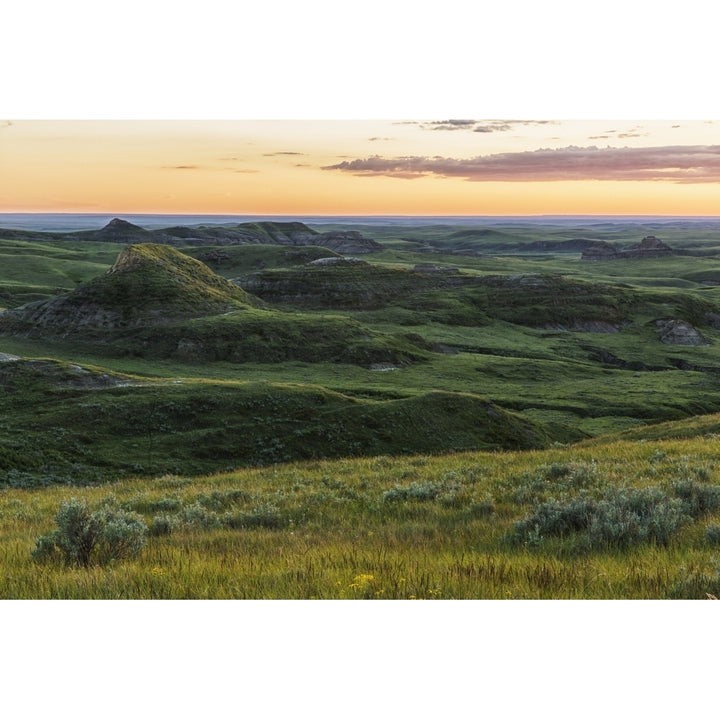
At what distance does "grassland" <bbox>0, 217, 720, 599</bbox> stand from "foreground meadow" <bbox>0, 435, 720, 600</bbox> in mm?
41

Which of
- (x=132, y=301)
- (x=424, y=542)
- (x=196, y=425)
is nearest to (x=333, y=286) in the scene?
(x=132, y=301)

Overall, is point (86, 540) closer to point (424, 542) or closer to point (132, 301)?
point (424, 542)

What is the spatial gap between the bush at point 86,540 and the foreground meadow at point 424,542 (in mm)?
160

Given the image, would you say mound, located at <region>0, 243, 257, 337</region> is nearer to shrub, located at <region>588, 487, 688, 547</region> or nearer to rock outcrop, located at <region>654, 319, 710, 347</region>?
rock outcrop, located at <region>654, 319, 710, 347</region>

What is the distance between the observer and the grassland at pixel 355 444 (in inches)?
273

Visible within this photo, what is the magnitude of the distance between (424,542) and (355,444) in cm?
3228

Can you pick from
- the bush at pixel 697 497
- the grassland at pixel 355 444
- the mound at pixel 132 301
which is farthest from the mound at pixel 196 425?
the mound at pixel 132 301

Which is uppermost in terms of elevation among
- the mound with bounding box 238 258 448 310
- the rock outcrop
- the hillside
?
the mound with bounding box 238 258 448 310

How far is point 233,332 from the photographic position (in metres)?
94.9

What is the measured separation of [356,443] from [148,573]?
34.1m

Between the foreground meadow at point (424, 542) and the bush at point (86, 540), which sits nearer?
the foreground meadow at point (424, 542)

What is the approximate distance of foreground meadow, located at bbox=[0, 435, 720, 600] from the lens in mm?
6359

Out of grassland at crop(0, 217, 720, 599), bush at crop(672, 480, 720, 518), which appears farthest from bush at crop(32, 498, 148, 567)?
bush at crop(672, 480, 720, 518)

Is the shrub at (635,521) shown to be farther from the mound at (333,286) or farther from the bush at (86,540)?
the mound at (333,286)
